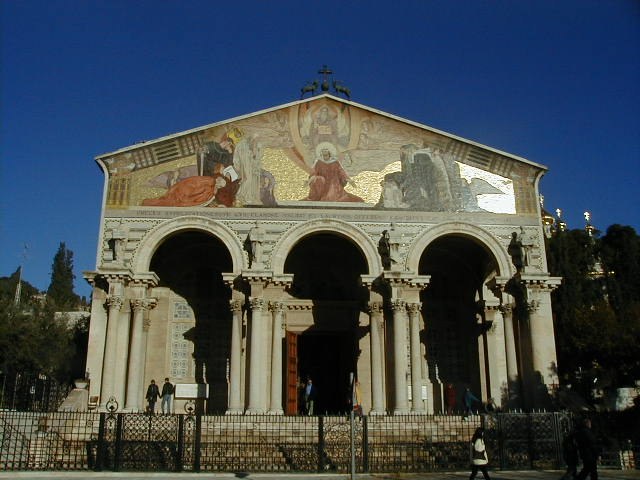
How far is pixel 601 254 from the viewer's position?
33.4 m

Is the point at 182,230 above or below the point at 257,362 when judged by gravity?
above

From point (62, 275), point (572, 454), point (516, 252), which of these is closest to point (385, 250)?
A: point (516, 252)

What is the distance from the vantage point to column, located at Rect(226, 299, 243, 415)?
18688mm

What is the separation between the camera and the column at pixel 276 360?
19047mm

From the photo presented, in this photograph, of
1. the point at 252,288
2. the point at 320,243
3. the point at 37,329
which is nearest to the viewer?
the point at 252,288

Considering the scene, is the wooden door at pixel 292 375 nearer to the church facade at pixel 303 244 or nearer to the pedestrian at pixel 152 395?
the church facade at pixel 303 244

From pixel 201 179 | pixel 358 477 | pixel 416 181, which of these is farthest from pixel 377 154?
pixel 358 477

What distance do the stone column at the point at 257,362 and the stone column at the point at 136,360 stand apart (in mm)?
3433

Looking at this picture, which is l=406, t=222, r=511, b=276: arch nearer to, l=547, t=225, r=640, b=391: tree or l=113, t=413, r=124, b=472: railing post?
l=547, t=225, r=640, b=391: tree

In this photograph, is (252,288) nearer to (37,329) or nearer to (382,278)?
(382,278)

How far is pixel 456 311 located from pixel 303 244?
623cm

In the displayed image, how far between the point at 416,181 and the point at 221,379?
30.8 feet

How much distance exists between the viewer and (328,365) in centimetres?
2356

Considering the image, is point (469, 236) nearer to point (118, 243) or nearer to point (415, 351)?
point (415, 351)
